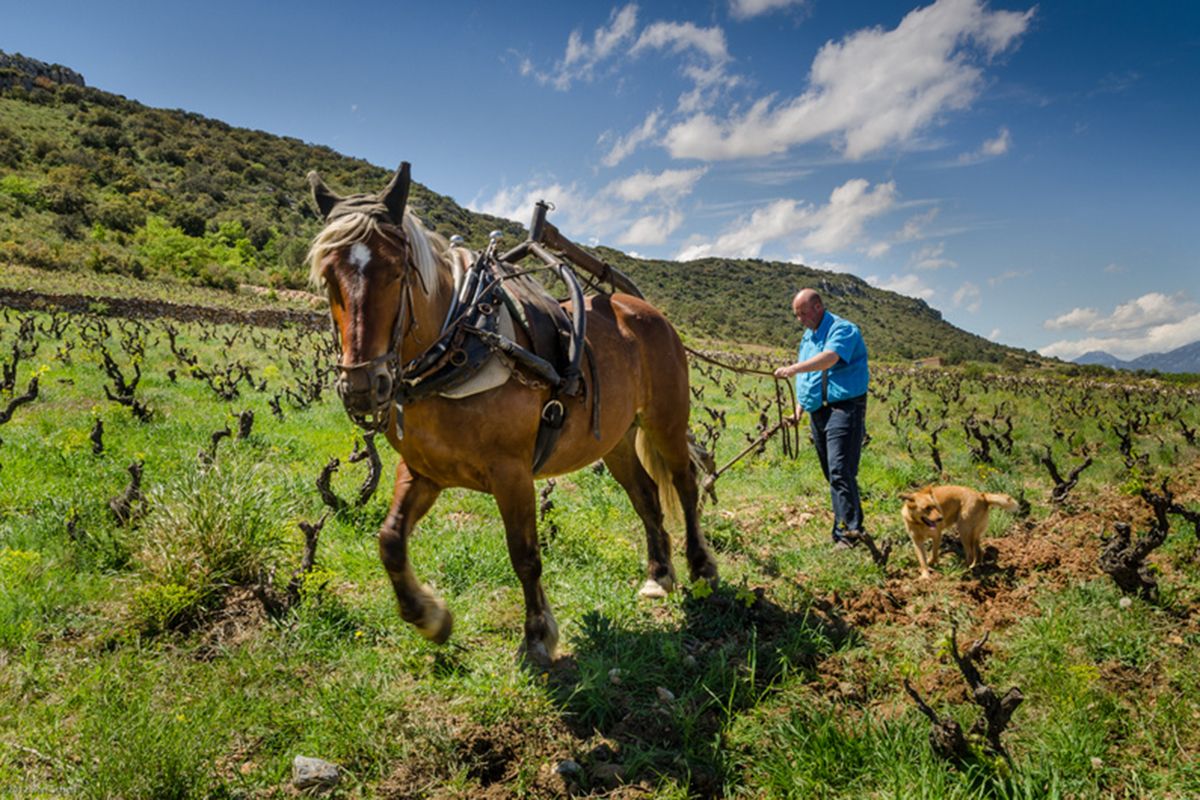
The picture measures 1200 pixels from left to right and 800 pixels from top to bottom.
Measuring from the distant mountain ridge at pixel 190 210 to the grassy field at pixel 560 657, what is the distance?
976 centimetres

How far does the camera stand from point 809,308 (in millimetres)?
5809

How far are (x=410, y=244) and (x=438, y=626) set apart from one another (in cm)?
212

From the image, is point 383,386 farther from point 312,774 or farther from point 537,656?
point 537,656

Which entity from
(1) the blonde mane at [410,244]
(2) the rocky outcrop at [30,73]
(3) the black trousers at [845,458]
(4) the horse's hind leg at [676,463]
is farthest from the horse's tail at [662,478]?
(2) the rocky outcrop at [30,73]

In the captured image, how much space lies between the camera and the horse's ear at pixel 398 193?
270cm

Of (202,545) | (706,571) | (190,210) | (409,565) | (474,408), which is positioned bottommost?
(706,571)

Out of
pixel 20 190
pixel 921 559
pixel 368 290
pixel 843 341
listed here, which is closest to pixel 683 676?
pixel 921 559

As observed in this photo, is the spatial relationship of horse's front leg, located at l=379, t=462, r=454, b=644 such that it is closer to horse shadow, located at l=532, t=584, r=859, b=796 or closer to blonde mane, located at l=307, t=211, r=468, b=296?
horse shadow, located at l=532, t=584, r=859, b=796

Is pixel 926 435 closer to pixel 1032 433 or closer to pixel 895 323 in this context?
pixel 1032 433

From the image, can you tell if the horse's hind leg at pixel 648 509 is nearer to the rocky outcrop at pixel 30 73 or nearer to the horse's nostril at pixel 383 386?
the horse's nostril at pixel 383 386

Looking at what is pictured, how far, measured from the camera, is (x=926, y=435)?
39.8 feet

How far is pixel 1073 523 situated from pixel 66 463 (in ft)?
33.7

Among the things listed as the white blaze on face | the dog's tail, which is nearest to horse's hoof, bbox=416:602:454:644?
the white blaze on face

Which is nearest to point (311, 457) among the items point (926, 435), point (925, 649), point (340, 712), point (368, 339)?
point (340, 712)
